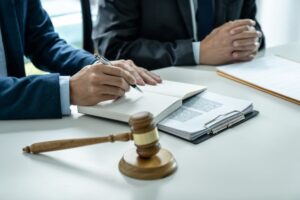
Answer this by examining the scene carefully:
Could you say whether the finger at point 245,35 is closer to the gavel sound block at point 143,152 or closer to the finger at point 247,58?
the finger at point 247,58

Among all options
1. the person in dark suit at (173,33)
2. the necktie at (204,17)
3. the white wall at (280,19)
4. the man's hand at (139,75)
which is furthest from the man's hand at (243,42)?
the white wall at (280,19)

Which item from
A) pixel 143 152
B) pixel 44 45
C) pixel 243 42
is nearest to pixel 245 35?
pixel 243 42

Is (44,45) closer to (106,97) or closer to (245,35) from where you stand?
(106,97)

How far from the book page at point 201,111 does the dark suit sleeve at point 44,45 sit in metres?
0.50

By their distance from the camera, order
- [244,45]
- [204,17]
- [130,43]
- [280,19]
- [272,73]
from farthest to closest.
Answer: [280,19], [204,17], [130,43], [244,45], [272,73]

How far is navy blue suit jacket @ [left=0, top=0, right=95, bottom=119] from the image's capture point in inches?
41.5

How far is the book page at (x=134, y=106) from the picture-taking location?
39.6 inches

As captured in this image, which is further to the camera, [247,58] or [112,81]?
[247,58]

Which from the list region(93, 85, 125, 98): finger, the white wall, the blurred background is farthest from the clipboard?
the white wall

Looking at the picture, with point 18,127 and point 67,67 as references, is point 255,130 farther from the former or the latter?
point 67,67

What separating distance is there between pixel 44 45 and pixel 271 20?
1722mm

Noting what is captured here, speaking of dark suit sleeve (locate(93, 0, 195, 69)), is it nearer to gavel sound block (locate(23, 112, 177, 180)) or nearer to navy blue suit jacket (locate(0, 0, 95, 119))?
navy blue suit jacket (locate(0, 0, 95, 119))

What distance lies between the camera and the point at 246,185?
77 centimetres

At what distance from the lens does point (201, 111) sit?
1.04 m
